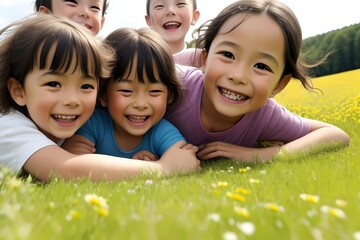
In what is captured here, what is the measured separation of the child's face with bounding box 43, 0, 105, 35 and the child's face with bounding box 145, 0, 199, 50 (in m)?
1.34

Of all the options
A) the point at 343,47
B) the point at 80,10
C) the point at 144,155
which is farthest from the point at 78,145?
the point at 343,47

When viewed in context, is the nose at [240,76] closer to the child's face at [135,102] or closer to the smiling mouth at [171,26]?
the child's face at [135,102]

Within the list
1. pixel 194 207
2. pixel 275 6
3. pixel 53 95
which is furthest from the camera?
pixel 275 6

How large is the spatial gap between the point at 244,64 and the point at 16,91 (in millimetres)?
2084

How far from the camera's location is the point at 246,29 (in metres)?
4.01

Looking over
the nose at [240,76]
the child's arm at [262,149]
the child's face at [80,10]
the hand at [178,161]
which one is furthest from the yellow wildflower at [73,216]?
the child's face at [80,10]

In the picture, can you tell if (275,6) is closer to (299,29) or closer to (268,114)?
(299,29)

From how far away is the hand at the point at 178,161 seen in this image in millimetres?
3686

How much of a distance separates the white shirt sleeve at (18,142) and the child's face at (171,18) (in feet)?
12.9

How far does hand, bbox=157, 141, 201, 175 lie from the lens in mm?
3686

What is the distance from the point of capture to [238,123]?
4648 millimetres

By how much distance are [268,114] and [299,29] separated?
98cm

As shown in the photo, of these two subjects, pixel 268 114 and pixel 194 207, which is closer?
pixel 194 207

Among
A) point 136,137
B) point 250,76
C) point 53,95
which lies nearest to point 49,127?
point 53,95
